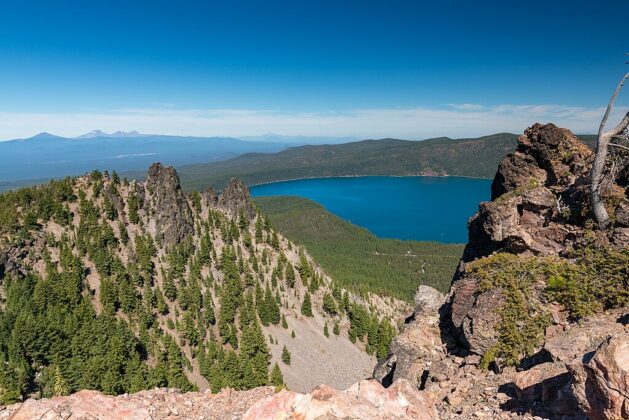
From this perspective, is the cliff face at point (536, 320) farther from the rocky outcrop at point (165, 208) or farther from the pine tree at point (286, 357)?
the rocky outcrop at point (165, 208)

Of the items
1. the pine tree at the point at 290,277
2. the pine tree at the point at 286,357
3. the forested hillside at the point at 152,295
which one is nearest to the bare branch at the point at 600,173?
the forested hillside at the point at 152,295

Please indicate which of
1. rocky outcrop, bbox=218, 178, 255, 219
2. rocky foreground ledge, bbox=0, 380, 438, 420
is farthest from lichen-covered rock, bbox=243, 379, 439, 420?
rocky outcrop, bbox=218, 178, 255, 219

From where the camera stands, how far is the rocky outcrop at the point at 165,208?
7138cm

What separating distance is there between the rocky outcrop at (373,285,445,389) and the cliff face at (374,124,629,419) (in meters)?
0.05

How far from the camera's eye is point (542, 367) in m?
12.4

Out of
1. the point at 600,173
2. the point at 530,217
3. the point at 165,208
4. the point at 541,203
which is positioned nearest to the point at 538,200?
the point at 541,203

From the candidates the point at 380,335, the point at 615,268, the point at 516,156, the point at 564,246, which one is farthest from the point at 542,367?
the point at 380,335

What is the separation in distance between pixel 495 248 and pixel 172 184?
2567 inches

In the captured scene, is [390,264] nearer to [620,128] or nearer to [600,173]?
[600,173]

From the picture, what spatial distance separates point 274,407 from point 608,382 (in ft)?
29.5

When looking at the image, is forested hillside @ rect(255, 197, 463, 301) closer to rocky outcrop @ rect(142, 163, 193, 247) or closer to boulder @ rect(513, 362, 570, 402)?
rocky outcrop @ rect(142, 163, 193, 247)

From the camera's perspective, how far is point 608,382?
848cm

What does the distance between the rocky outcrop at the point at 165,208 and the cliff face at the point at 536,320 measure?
193 feet

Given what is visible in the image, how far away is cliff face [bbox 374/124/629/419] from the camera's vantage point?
1064cm
